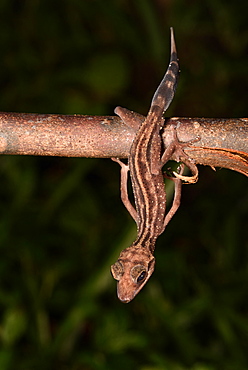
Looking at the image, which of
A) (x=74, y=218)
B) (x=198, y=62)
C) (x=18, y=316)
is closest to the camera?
(x=18, y=316)

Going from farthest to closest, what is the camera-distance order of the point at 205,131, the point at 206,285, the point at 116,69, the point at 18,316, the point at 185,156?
1. the point at 116,69
2. the point at 206,285
3. the point at 18,316
4. the point at 185,156
5. the point at 205,131

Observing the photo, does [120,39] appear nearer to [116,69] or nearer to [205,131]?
[116,69]

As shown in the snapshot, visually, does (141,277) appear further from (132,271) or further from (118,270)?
(118,270)

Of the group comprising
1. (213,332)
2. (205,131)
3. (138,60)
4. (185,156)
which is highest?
(205,131)

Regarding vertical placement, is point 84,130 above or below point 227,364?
above

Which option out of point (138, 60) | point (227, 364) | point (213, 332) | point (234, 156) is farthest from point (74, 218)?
point (234, 156)

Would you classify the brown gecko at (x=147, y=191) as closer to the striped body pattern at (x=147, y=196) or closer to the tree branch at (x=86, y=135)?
the striped body pattern at (x=147, y=196)

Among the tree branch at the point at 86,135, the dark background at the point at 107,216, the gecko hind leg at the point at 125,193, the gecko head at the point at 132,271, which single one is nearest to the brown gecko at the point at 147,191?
the gecko head at the point at 132,271

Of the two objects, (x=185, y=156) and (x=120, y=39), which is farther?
(x=120, y=39)

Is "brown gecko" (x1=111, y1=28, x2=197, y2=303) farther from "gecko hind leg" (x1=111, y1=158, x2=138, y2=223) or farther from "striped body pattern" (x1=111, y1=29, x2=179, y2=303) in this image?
"gecko hind leg" (x1=111, y1=158, x2=138, y2=223)

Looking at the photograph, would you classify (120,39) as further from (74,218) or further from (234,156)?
(234,156)

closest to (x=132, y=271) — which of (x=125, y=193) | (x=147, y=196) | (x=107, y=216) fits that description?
(x=147, y=196)
